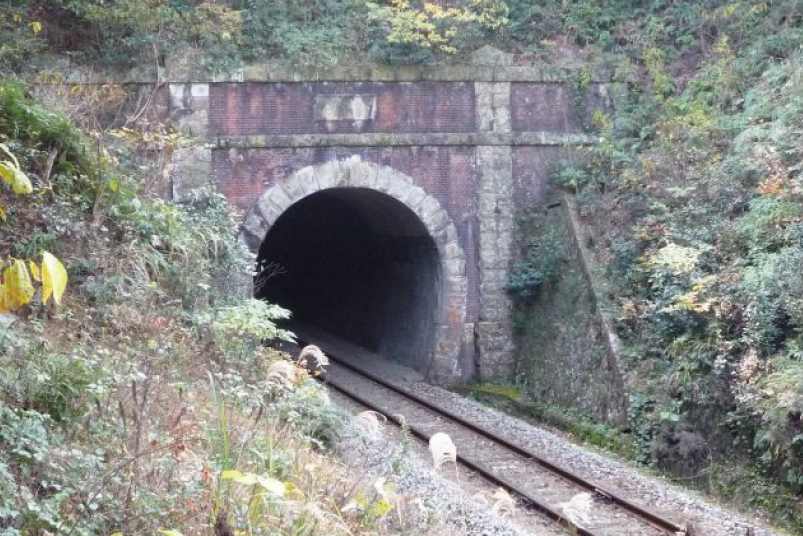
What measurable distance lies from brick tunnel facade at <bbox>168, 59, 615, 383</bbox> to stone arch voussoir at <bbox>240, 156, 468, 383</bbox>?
16mm

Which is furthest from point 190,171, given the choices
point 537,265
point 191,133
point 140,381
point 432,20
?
point 140,381

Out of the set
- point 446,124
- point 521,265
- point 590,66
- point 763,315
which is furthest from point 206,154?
point 763,315

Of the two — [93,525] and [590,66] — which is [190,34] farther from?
[93,525]

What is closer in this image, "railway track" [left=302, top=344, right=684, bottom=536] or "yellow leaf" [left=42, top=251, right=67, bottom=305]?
"yellow leaf" [left=42, top=251, right=67, bottom=305]

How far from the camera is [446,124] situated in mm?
15617

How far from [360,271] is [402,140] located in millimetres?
5410

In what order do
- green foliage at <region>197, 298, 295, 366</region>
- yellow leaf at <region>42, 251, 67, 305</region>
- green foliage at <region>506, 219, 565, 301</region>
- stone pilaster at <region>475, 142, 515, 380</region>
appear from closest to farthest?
yellow leaf at <region>42, 251, 67, 305</region> < green foliage at <region>197, 298, 295, 366</region> < green foliage at <region>506, 219, 565, 301</region> < stone pilaster at <region>475, 142, 515, 380</region>

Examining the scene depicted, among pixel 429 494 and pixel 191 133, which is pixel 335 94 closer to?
pixel 191 133

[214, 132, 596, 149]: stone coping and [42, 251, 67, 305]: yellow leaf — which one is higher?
[214, 132, 596, 149]: stone coping

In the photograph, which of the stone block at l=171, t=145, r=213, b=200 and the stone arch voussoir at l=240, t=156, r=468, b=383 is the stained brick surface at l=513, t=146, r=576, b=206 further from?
the stone block at l=171, t=145, r=213, b=200

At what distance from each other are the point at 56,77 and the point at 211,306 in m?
4.13

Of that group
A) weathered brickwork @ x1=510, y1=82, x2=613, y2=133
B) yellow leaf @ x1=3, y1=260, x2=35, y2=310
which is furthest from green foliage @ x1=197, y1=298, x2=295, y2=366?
weathered brickwork @ x1=510, y1=82, x2=613, y2=133

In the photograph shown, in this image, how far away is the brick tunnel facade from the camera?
48.5 ft

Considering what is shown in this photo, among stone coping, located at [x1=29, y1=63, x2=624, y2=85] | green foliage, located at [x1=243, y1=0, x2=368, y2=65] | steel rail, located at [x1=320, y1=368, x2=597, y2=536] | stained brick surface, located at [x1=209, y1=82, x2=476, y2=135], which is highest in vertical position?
green foliage, located at [x1=243, y1=0, x2=368, y2=65]
